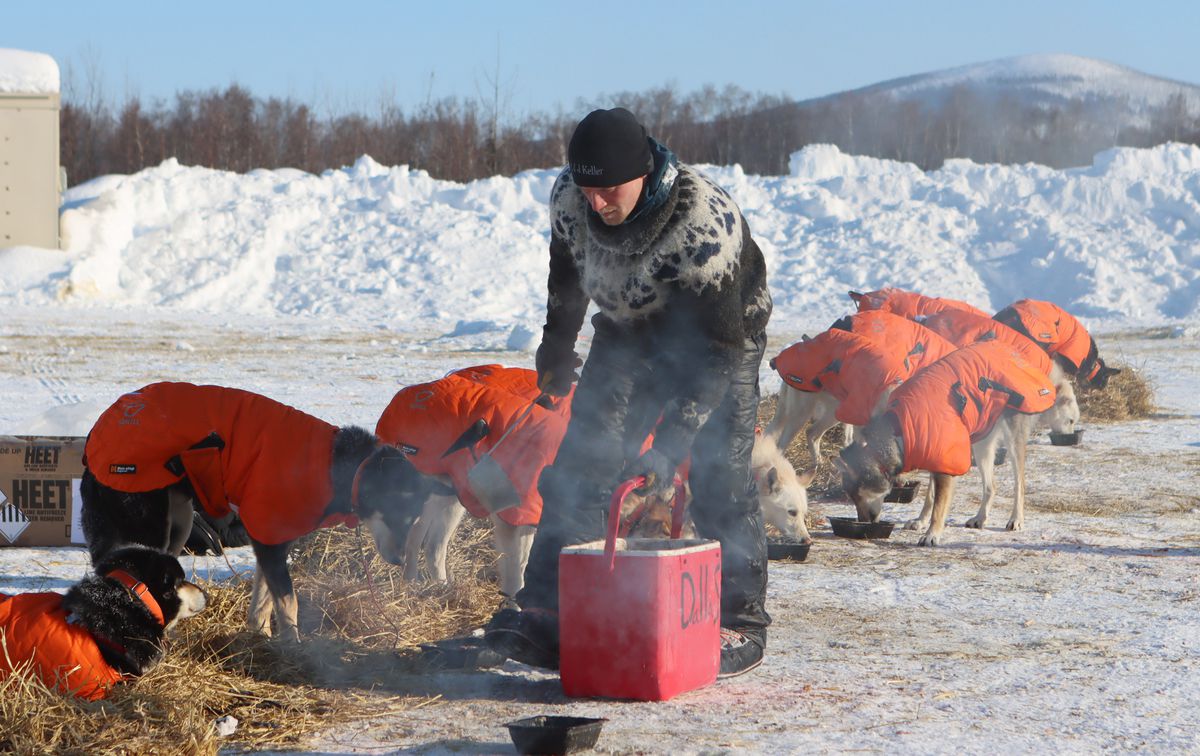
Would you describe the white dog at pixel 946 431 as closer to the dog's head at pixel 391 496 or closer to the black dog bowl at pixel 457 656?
the dog's head at pixel 391 496

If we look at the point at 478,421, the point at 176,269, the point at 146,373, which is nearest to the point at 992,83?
the point at 176,269

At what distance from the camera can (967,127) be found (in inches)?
2162

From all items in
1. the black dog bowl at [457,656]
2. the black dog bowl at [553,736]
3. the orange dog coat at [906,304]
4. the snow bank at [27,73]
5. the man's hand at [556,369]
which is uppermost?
the snow bank at [27,73]

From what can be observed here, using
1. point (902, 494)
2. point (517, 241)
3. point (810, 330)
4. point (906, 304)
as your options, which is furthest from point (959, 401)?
point (517, 241)

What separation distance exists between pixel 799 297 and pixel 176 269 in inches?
490

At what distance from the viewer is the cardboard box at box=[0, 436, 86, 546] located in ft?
20.3

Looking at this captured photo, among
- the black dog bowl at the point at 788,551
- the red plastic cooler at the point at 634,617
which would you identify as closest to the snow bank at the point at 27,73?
the black dog bowl at the point at 788,551

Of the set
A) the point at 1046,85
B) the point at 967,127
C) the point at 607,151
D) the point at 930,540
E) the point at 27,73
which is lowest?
the point at 930,540

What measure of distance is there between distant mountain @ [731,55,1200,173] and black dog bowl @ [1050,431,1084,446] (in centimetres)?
3687

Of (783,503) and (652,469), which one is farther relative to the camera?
(783,503)

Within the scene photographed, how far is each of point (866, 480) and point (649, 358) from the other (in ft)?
11.4

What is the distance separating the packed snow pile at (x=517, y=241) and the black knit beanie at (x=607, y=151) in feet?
55.7

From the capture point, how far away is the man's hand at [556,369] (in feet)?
15.2

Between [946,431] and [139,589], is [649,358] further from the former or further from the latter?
[946,431]
